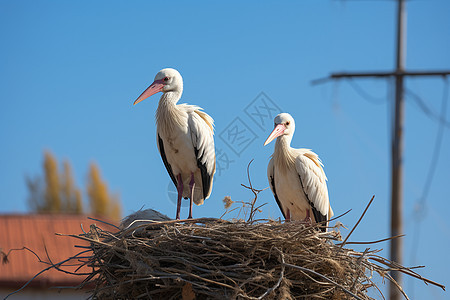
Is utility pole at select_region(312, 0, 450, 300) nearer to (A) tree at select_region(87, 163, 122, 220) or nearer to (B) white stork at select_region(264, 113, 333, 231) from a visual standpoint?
(B) white stork at select_region(264, 113, 333, 231)

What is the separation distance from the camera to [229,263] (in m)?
3.95

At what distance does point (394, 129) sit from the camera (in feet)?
32.2

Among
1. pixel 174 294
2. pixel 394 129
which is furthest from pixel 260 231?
pixel 394 129

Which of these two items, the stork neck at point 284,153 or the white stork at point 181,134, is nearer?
the white stork at point 181,134

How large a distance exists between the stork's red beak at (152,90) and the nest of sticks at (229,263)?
1.78m

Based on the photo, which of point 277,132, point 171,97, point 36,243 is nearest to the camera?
point 171,97

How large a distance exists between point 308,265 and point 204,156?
2.23 meters

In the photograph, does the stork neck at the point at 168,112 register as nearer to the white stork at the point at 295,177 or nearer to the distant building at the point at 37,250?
the white stork at the point at 295,177

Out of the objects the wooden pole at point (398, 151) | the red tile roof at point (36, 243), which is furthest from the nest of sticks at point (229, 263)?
the red tile roof at point (36, 243)

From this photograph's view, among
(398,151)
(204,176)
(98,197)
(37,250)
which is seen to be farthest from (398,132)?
(98,197)

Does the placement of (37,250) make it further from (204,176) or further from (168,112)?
(168,112)

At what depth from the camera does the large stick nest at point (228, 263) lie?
376 centimetres

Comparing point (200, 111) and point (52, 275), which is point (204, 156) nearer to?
point (200, 111)

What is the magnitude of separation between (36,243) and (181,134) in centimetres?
927
